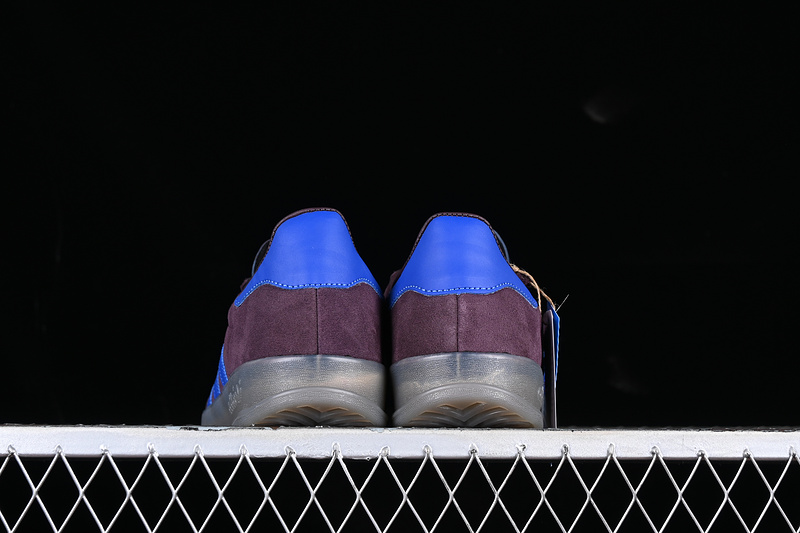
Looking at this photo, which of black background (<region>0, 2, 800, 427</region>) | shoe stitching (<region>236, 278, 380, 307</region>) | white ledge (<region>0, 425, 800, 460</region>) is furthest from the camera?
black background (<region>0, 2, 800, 427</region>)

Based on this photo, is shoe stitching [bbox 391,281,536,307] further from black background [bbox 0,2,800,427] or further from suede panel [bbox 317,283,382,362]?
black background [bbox 0,2,800,427]

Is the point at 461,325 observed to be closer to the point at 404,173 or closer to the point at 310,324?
the point at 310,324

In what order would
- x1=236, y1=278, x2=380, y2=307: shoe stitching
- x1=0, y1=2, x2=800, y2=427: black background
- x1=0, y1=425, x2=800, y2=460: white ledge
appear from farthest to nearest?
1. x1=0, y1=2, x2=800, y2=427: black background
2. x1=236, y1=278, x2=380, y2=307: shoe stitching
3. x1=0, y1=425, x2=800, y2=460: white ledge

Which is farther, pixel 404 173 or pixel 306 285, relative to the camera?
pixel 404 173

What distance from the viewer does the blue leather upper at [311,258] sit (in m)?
0.73

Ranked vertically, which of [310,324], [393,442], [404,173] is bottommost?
[393,442]

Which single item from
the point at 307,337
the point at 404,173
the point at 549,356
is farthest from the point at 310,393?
the point at 404,173

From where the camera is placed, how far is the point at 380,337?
29.2 inches

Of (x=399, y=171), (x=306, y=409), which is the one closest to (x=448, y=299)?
(x=306, y=409)

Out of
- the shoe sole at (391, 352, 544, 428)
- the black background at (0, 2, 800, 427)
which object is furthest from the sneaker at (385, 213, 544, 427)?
the black background at (0, 2, 800, 427)

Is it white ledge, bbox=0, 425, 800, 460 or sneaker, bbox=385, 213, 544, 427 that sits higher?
sneaker, bbox=385, 213, 544, 427

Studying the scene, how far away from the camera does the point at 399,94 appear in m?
1.29

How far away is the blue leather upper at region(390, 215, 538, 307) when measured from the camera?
728mm

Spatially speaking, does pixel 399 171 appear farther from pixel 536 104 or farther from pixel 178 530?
pixel 178 530
